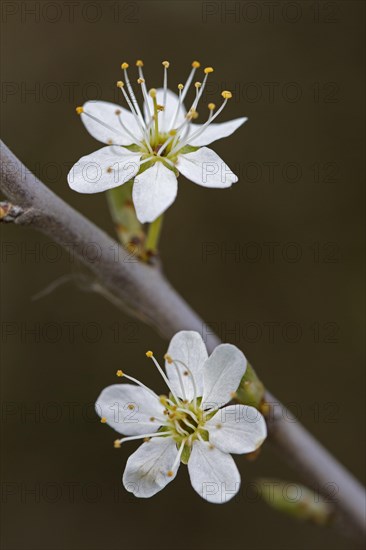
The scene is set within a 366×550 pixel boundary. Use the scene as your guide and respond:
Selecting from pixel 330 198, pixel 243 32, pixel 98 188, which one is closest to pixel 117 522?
pixel 330 198

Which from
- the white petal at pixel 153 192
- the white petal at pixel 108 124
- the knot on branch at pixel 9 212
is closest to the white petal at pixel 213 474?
the white petal at pixel 153 192

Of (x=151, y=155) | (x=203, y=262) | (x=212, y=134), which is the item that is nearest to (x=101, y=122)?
(x=151, y=155)

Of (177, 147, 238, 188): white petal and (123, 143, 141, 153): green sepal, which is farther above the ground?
(123, 143, 141, 153): green sepal

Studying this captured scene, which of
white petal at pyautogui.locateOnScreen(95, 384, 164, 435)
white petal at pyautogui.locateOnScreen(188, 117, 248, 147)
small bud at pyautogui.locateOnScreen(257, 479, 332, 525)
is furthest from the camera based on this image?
small bud at pyautogui.locateOnScreen(257, 479, 332, 525)

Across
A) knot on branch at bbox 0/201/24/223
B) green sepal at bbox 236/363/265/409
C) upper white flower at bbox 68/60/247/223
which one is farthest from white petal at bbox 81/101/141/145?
green sepal at bbox 236/363/265/409

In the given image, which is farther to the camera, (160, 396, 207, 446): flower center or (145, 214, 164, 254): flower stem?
(145, 214, 164, 254): flower stem

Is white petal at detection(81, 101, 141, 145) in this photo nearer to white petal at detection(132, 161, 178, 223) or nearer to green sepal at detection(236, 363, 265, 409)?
white petal at detection(132, 161, 178, 223)

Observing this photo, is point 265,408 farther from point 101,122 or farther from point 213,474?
point 101,122

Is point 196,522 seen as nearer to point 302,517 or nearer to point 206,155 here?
point 302,517
